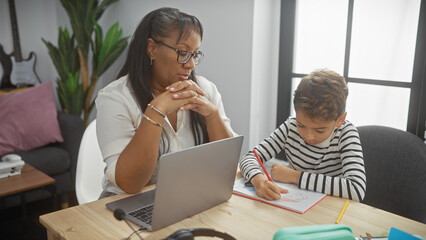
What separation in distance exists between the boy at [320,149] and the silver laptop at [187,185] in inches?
6.5

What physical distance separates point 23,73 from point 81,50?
27.5 inches

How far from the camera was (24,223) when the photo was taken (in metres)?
2.24

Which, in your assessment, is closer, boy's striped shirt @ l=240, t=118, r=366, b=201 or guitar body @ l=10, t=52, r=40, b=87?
boy's striped shirt @ l=240, t=118, r=366, b=201

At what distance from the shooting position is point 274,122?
2.37 metres

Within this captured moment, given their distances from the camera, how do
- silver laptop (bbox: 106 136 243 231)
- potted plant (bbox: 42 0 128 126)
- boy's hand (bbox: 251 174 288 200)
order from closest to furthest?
silver laptop (bbox: 106 136 243 231) < boy's hand (bbox: 251 174 288 200) < potted plant (bbox: 42 0 128 126)

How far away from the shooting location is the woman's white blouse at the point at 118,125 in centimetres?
120

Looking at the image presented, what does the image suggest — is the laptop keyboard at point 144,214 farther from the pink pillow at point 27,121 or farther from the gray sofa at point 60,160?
the pink pillow at point 27,121

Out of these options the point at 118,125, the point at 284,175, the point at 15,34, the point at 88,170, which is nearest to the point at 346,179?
the point at 284,175

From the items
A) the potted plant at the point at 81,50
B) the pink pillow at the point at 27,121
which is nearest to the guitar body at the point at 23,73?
the potted plant at the point at 81,50

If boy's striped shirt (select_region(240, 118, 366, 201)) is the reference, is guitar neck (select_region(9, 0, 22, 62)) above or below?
above

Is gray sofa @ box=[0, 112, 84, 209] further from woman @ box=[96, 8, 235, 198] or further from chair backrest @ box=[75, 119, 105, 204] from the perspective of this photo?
woman @ box=[96, 8, 235, 198]

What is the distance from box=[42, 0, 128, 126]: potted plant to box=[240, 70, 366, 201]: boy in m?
2.07

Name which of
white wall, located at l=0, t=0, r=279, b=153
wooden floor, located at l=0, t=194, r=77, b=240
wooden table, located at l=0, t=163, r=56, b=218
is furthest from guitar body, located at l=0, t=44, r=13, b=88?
white wall, located at l=0, t=0, r=279, b=153

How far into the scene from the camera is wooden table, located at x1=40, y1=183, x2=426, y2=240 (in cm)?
85
